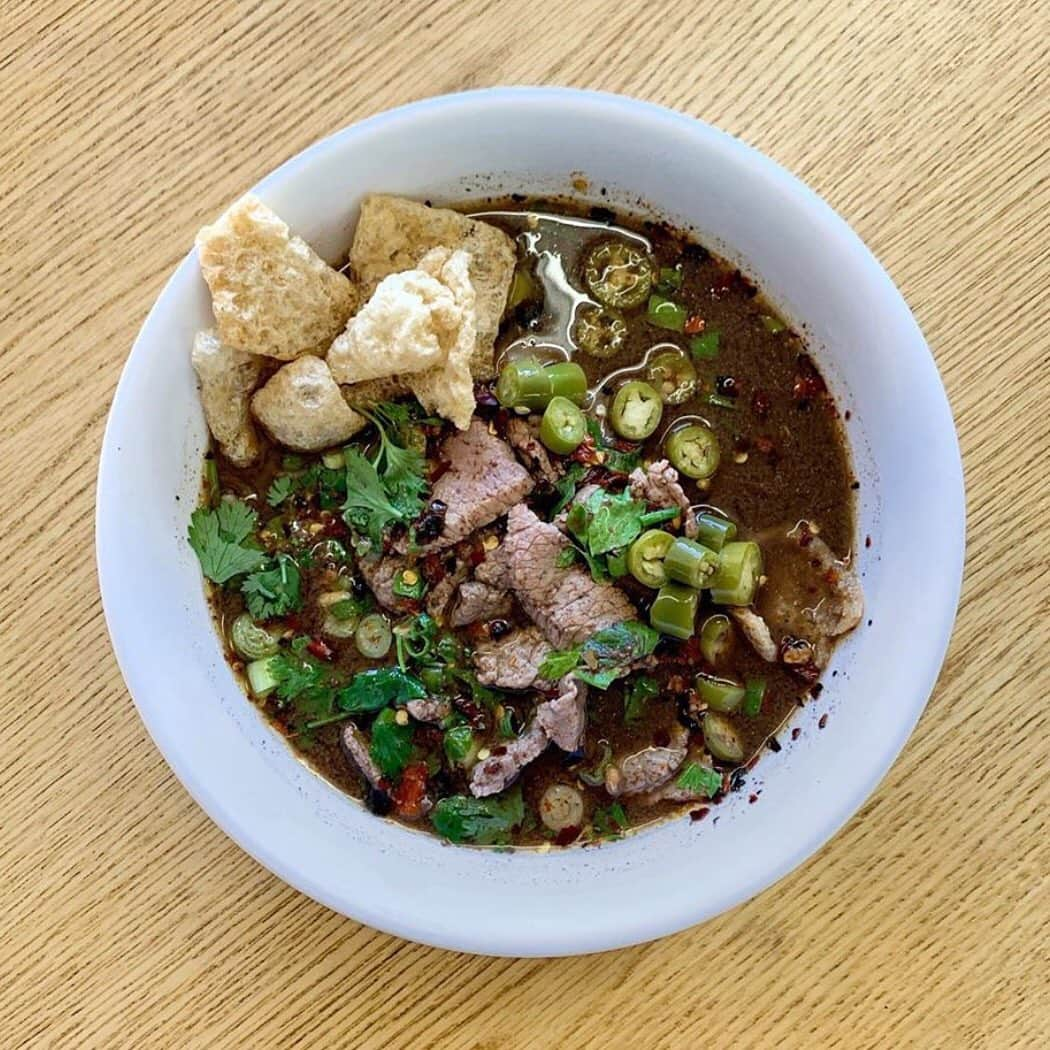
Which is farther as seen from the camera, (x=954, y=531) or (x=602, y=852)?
(x=602, y=852)

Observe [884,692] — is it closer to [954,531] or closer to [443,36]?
[954,531]

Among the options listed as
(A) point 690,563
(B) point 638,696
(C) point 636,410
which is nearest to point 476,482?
(C) point 636,410

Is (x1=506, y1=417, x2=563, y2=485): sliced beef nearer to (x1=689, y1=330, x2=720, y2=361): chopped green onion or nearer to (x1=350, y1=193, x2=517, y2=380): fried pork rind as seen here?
(x1=350, y1=193, x2=517, y2=380): fried pork rind

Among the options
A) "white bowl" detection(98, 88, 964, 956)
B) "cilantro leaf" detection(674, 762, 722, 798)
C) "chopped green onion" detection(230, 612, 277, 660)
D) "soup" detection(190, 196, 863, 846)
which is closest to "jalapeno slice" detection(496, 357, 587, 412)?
"soup" detection(190, 196, 863, 846)

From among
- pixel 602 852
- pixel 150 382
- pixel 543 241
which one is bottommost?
pixel 602 852

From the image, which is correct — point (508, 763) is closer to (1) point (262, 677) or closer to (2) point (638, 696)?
(2) point (638, 696)

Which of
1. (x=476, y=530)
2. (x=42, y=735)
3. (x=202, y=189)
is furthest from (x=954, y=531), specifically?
(x=42, y=735)

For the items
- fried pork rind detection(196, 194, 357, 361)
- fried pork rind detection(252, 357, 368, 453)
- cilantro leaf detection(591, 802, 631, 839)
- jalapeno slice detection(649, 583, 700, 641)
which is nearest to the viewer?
fried pork rind detection(196, 194, 357, 361)
